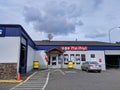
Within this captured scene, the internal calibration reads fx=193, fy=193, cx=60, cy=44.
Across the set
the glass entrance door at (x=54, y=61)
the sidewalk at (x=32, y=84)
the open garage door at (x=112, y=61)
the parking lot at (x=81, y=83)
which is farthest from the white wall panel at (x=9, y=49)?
the open garage door at (x=112, y=61)

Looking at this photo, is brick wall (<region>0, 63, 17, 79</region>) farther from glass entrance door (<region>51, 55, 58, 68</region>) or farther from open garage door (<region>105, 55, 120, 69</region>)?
open garage door (<region>105, 55, 120, 69</region>)

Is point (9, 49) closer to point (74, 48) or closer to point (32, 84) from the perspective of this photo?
point (32, 84)

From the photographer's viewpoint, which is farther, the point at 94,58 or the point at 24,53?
the point at 94,58

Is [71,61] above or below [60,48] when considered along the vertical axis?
below

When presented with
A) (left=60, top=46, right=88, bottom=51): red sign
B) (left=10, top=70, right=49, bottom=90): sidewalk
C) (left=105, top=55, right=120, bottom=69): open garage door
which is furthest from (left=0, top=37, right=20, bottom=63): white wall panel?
(left=105, top=55, right=120, bottom=69): open garage door

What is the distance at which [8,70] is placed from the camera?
17.8 metres

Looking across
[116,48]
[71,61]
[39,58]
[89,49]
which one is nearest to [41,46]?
[39,58]

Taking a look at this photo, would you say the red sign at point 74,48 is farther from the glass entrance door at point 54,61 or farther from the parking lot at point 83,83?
the parking lot at point 83,83

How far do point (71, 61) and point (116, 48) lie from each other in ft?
28.5

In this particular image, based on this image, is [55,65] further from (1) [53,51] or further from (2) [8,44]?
(2) [8,44]

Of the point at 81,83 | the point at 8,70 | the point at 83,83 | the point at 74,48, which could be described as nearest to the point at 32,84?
the point at 81,83

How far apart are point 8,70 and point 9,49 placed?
1.98m

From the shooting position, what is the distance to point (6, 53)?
1819 centimetres

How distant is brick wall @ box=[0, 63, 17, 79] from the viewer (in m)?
17.7
